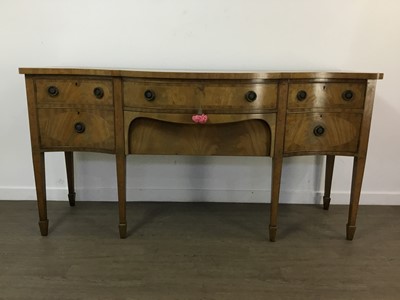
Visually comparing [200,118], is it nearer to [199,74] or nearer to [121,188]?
[199,74]

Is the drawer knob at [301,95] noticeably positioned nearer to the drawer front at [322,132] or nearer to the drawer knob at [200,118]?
the drawer front at [322,132]

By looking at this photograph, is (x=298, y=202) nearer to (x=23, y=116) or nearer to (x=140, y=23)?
(x=140, y=23)

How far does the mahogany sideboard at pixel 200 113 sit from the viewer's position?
5.23ft

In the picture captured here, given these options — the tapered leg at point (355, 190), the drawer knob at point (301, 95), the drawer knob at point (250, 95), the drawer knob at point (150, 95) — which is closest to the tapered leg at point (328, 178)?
the tapered leg at point (355, 190)

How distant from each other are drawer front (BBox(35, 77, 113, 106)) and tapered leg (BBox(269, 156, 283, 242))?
827 millimetres

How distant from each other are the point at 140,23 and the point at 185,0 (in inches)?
11.2

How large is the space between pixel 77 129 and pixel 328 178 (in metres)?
1.46

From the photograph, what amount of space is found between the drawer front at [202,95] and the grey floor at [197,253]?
69cm

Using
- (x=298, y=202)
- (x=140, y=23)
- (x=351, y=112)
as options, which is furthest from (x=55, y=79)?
(x=298, y=202)

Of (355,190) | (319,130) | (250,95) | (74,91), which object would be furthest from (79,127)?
(355,190)

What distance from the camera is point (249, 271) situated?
156 cm

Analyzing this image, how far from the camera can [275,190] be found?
1755 millimetres

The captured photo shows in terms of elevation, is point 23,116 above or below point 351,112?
below

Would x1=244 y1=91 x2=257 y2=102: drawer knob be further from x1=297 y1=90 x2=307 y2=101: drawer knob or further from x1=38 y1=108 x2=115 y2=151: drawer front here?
x1=38 y1=108 x2=115 y2=151: drawer front
